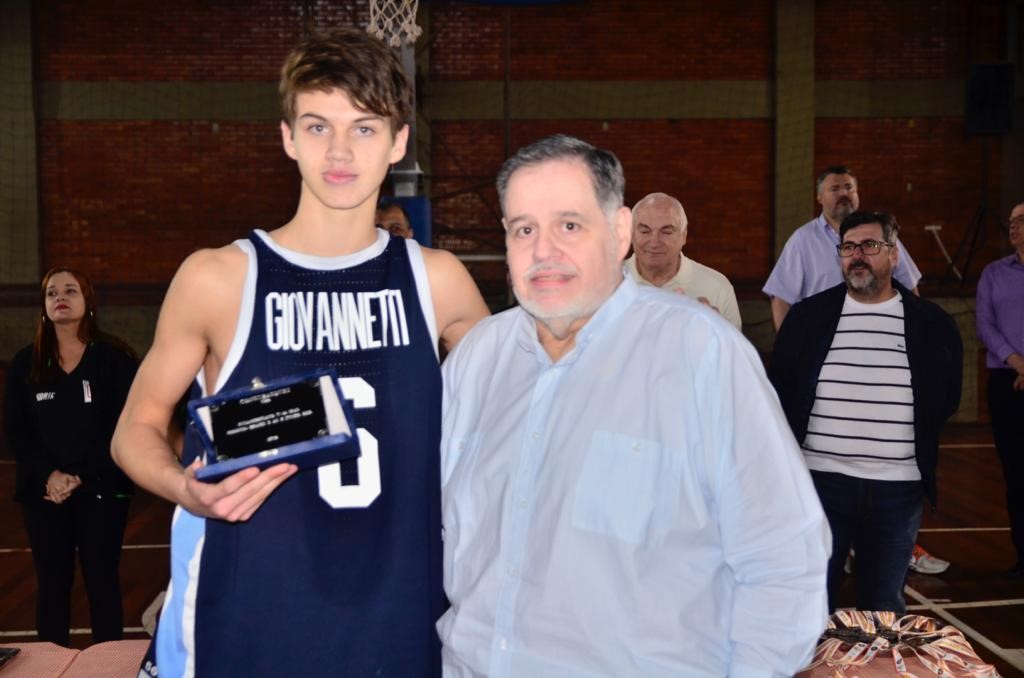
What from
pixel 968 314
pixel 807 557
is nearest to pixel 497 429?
pixel 807 557

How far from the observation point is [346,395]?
1865 millimetres

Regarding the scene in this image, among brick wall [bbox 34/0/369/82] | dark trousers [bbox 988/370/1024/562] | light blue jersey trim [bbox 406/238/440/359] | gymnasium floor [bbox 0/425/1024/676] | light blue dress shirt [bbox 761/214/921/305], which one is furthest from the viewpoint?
brick wall [bbox 34/0/369/82]

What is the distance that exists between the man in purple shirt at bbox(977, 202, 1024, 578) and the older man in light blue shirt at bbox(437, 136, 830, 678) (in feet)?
18.2

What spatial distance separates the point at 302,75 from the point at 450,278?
0.48 metres

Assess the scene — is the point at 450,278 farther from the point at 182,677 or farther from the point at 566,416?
the point at 182,677

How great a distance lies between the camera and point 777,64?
14.5 meters

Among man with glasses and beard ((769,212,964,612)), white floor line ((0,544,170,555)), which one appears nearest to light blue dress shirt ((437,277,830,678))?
man with glasses and beard ((769,212,964,612))

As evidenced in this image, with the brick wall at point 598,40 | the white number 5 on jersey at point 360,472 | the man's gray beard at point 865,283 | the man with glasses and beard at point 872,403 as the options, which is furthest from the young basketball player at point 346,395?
the brick wall at point 598,40

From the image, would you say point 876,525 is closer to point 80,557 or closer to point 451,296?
point 451,296

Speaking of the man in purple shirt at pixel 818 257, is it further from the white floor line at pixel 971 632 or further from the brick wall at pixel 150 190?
the brick wall at pixel 150 190

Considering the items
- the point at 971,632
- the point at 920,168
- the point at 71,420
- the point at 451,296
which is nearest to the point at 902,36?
the point at 920,168

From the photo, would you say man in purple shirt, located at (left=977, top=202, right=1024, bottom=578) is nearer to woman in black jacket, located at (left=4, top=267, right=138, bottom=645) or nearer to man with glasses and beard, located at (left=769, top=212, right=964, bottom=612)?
man with glasses and beard, located at (left=769, top=212, right=964, bottom=612)

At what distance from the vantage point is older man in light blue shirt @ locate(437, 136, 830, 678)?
5.55 feet

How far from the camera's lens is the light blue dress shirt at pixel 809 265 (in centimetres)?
664
